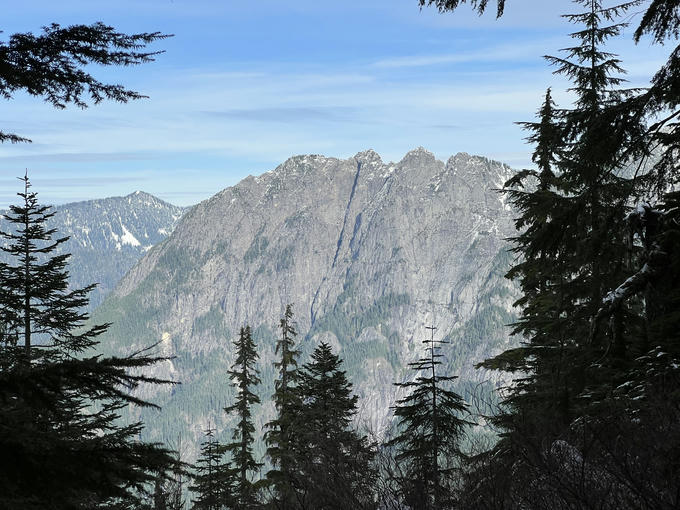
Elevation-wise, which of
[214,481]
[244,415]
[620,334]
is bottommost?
[214,481]

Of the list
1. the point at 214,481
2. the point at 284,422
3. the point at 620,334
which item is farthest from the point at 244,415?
the point at 620,334

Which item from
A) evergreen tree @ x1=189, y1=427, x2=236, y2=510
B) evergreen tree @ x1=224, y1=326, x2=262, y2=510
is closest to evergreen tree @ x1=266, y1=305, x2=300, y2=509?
evergreen tree @ x1=224, y1=326, x2=262, y2=510

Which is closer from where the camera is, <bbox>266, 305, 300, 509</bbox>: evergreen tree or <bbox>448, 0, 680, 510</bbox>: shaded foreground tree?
<bbox>448, 0, 680, 510</bbox>: shaded foreground tree

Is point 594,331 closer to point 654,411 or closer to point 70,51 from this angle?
point 654,411

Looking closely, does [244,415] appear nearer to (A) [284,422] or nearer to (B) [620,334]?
(A) [284,422]

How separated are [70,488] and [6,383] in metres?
0.94

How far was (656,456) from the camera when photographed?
6066 mm

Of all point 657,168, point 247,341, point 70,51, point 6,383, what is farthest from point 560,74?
point 247,341

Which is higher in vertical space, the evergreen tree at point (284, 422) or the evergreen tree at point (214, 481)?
the evergreen tree at point (284, 422)

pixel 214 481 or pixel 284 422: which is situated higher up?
pixel 284 422

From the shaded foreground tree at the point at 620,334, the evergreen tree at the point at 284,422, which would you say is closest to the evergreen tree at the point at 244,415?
the evergreen tree at the point at 284,422

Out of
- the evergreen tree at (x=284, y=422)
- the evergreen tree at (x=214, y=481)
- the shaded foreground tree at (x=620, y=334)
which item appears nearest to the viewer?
the shaded foreground tree at (x=620, y=334)

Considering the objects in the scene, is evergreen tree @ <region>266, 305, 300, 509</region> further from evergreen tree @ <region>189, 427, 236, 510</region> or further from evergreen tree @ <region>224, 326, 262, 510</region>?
evergreen tree @ <region>189, 427, 236, 510</region>

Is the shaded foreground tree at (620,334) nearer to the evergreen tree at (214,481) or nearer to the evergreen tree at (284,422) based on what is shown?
the evergreen tree at (284,422)
